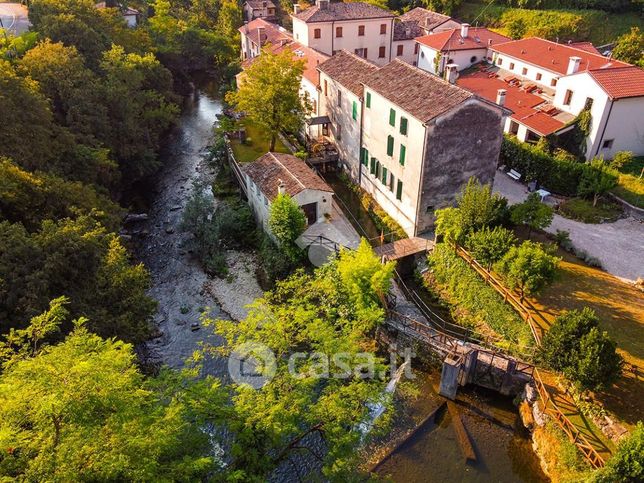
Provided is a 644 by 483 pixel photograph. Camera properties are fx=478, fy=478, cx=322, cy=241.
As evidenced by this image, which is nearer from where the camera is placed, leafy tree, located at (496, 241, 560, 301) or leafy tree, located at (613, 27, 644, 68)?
leafy tree, located at (496, 241, 560, 301)

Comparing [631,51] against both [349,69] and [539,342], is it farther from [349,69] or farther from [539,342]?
[539,342]

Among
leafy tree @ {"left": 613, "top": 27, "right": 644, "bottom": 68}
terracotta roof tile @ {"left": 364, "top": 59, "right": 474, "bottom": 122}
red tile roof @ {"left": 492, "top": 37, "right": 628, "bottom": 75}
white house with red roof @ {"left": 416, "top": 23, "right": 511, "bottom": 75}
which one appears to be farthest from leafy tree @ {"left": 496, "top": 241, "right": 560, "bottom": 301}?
leafy tree @ {"left": 613, "top": 27, "right": 644, "bottom": 68}

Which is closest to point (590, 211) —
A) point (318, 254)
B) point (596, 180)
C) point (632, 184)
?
point (596, 180)

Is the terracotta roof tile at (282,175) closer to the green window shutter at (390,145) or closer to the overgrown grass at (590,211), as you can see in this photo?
the green window shutter at (390,145)

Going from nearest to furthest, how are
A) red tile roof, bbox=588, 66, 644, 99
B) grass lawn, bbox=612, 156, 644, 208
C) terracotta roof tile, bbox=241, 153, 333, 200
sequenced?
terracotta roof tile, bbox=241, 153, 333, 200 → grass lawn, bbox=612, 156, 644, 208 → red tile roof, bbox=588, 66, 644, 99

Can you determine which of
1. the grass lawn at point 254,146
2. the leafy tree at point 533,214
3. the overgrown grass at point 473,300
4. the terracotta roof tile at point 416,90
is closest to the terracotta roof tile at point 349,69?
the terracotta roof tile at point 416,90

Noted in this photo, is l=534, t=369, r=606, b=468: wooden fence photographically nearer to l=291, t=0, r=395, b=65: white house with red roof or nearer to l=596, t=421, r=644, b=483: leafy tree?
l=596, t=421, r=644, b=483: leafy tree
